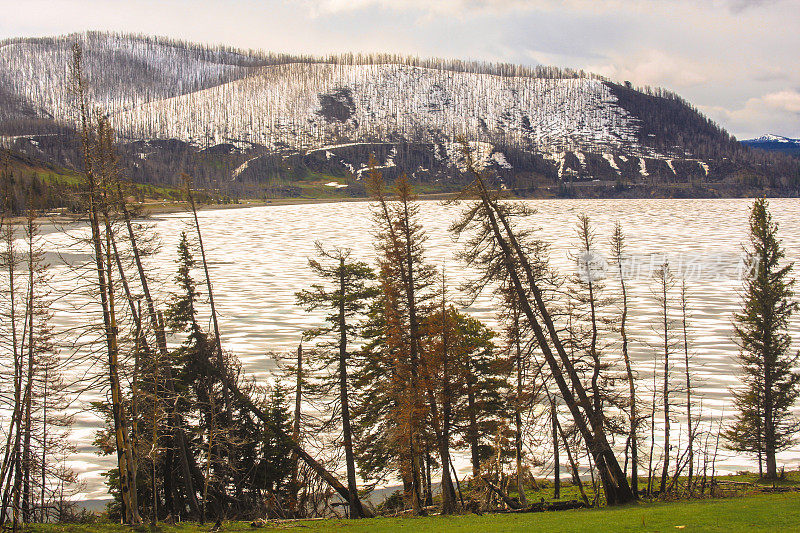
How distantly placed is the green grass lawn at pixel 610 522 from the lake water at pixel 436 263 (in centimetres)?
1011

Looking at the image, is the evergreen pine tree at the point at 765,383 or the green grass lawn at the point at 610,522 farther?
the evergreen pine tree at the point at 765,383

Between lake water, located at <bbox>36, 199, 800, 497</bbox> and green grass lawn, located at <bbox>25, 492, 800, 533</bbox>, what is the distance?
10.1 metres

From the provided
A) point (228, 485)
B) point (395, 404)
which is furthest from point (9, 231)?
point (395, 404)

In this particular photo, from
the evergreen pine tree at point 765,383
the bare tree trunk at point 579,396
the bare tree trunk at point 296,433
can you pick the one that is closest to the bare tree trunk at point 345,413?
the bare tree trunk at point 296,433

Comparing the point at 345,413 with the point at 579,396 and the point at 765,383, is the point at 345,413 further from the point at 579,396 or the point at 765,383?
the point at 765,383

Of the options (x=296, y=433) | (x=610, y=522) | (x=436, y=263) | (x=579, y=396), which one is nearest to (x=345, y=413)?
(x=296, y=433)

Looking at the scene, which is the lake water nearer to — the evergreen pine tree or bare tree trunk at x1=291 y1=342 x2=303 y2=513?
the evergreen pine tree

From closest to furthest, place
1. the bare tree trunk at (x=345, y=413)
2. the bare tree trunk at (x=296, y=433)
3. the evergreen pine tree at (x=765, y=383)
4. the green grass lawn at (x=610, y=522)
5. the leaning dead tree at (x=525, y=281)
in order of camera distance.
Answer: the green grass lawn at (x=610, y=522) < the leaning dead tree at (x=525, y=281) < the bare tree trunk at (x=345, y=413) < the bare tree trunk at (x=296, y=433) < the evergreen pine tree at (x=765, y=383)

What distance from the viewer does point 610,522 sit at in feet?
54.4

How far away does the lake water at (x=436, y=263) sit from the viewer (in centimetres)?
4116

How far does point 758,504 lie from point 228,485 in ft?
73.9

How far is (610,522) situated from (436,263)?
52977mm

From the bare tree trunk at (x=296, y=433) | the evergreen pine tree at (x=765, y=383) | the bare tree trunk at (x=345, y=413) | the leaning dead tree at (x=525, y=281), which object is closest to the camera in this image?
the leaning dead tree at (x=525, y=281)

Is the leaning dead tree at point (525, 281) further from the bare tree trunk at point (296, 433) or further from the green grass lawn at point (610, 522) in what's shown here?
the bare tree trunk at point (296, 433)
